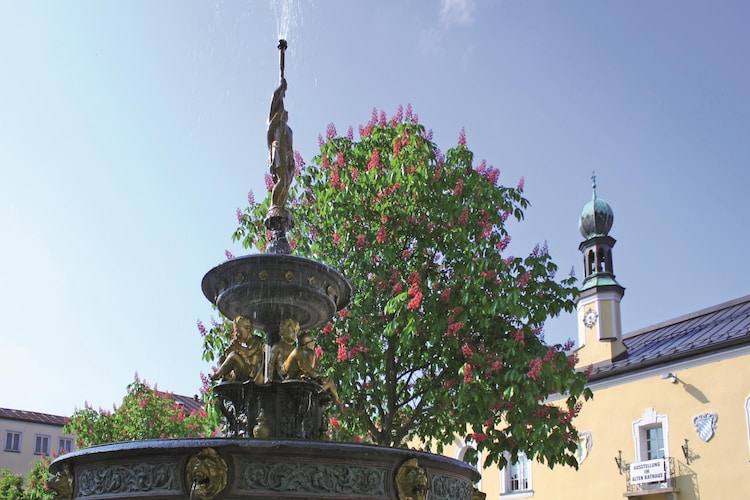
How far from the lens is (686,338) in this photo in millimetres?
27078

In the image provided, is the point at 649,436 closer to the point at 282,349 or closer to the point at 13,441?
the point at 282,349

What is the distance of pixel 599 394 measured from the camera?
91.4 ft

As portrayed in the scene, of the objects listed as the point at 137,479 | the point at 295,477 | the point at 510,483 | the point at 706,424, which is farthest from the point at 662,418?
the point at 137,479

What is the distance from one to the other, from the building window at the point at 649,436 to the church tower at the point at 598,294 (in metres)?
3.91

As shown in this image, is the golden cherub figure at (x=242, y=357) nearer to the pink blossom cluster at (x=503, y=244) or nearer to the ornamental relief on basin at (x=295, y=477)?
the ornamental relief on basin at (x=295, y=477)

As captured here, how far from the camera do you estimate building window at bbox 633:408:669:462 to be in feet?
83.6

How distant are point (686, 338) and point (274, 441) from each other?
79.4ft

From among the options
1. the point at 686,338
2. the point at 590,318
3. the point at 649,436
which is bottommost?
the point at 649,436

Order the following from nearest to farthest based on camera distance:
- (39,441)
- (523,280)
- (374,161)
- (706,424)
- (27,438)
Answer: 1. (523,280)
2. (374,161)
3. (706,424)
4. (27,438)
5. (39,441)

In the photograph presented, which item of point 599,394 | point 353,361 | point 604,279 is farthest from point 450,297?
point 604,279

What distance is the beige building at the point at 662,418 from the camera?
23.5m

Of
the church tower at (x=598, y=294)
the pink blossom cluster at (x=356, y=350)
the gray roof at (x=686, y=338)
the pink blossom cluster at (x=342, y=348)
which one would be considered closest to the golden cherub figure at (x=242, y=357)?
the pink blossom cluster at (x=342, y=348)

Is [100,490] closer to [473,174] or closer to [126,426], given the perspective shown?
[473,174]

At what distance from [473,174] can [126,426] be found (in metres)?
10.8
